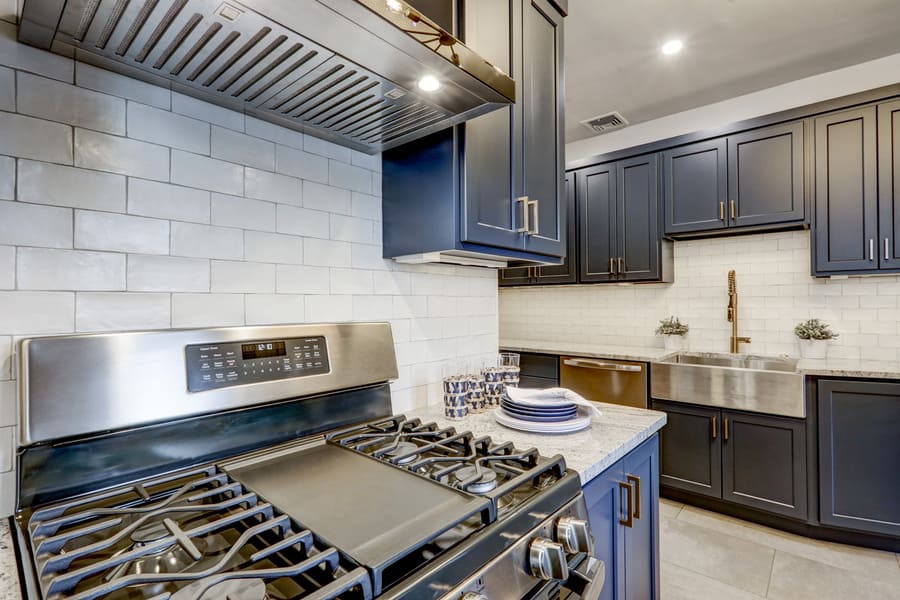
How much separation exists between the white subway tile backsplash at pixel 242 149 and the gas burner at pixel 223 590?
95cm

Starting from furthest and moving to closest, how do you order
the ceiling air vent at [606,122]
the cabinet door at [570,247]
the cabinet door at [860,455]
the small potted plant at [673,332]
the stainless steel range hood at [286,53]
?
the cabinet door at [570,247]
the ceiling air vent at [606,122]
the small potted plant at [673,332]
the cabinet door at [860,455]
the stainless steel range hood at [286,53]

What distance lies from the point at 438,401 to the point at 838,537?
2.40m

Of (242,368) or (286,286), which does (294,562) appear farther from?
(286,286)

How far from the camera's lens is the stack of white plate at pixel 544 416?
131cm

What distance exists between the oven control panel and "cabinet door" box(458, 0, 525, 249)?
0.55m

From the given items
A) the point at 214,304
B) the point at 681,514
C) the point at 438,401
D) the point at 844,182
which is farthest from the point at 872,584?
the point at 214,304

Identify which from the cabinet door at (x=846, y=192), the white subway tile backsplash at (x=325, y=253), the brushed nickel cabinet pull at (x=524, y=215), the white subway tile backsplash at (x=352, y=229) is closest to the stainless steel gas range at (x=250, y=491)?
the white subway tile backsplash at (x=325, y=253)

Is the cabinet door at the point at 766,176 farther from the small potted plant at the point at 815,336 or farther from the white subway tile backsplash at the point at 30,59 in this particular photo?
the white subway tile backsplash at the point at 30,59

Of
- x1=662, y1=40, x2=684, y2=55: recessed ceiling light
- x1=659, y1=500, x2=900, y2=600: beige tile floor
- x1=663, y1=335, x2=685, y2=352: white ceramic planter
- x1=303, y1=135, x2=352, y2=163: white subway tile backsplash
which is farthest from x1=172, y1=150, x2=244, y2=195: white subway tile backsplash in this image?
x1=663, y1=335, x2=685, y2=352: white ceramic planter

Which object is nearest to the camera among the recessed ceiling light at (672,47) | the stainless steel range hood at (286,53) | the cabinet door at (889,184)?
the stainless steel range hood at (286,53)

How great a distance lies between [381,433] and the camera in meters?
1.21

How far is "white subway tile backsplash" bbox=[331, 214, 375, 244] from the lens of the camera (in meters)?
1.37

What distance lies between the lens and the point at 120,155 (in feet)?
3.11

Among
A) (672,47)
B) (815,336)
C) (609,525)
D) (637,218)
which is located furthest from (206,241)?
(815,336)
